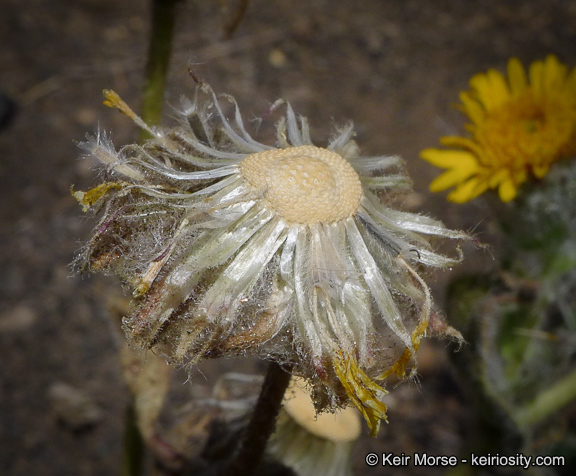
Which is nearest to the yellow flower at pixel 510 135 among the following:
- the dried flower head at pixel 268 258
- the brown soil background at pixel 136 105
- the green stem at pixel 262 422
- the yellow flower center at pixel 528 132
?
the yellow flower center at pixel 528 132

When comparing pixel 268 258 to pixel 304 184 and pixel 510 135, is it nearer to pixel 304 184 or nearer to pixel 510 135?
pixel 304 184

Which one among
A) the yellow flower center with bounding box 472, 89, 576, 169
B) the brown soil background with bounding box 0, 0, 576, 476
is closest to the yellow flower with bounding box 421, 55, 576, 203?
the yellow flower center with bounding box 472, 89, 576, 169

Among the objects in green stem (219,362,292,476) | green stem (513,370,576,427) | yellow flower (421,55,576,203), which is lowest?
green stem (219,362,292,476)

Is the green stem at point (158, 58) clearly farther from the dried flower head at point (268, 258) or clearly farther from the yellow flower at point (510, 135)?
the yellow flower at point (510, 135)

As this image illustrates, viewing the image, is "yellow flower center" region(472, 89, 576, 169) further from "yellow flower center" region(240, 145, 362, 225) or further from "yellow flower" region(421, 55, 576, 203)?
"yellow flower center" region(240, 145, 362, 225)

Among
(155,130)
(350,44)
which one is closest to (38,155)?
(350,44)

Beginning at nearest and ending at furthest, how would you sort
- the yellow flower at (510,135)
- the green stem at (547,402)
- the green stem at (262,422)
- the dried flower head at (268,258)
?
the dried flower head at (268,258)
the green stem at (262,422)
the yellow flower at (510,135)
the green stem at (547,402)

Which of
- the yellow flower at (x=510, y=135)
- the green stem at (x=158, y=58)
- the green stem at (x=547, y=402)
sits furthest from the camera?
the green stem at (x=547, y=402)
